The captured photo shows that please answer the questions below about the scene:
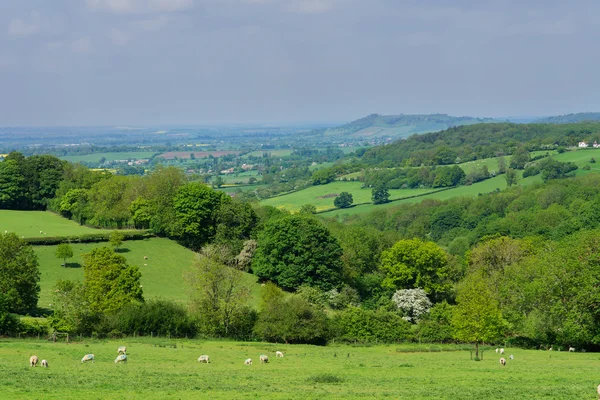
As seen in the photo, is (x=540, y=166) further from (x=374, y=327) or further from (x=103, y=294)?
(x=103, y=294)

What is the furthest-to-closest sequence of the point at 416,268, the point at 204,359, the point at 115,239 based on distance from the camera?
the point at 115,239
the point at 416,268
the point at 204,359

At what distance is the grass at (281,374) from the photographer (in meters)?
30.4

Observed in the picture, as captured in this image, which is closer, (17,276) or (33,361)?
(33,361)

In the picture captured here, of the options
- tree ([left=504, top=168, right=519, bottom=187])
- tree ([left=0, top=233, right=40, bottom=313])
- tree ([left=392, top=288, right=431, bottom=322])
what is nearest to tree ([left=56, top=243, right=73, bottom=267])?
tree ([left=0, top=233, right=40, bottom=313])

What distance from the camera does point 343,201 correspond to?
175500 millimetres

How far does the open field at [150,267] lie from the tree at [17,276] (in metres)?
3.65

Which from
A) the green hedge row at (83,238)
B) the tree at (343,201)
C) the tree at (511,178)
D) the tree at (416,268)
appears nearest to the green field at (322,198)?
the tree at (343,201)

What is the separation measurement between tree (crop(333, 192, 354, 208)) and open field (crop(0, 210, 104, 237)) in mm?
82155

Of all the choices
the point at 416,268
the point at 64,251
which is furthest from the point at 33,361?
the point at 416,268

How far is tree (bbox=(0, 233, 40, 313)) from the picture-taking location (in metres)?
57.6

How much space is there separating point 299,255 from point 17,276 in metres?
33.6

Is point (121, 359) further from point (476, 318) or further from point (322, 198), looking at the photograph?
point (322, 198)

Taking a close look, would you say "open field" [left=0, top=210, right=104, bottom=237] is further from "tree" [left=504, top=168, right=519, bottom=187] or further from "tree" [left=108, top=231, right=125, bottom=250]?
"tree" [left=504, top=168, right=519, bottom=187]

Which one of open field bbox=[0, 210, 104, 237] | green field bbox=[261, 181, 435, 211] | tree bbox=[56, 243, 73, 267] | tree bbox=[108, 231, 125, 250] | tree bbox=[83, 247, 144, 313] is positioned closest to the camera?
tree bbox=[83, 247, 144, 313]
